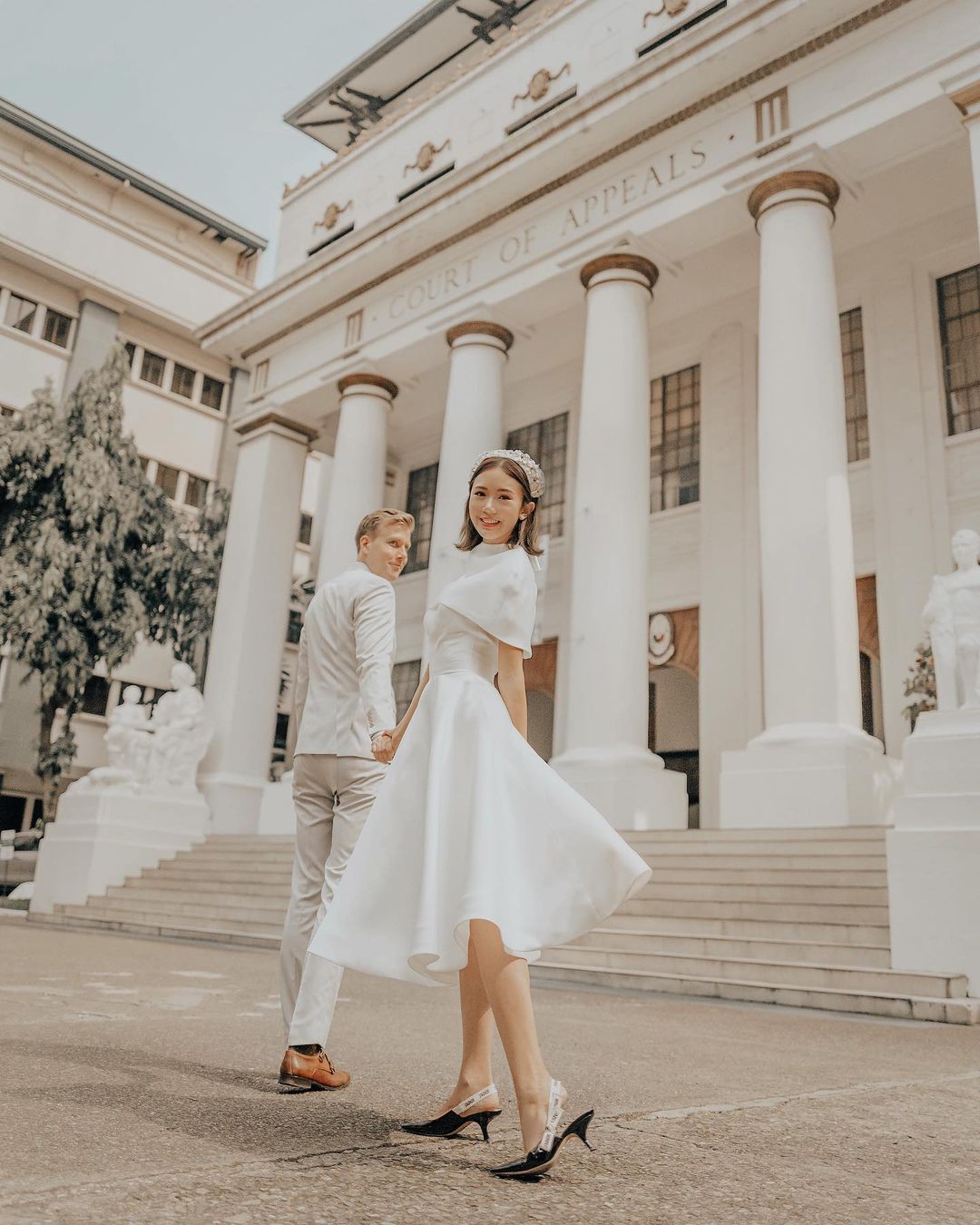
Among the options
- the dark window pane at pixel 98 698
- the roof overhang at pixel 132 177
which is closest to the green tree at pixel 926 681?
the dark window pane at pixel 98 698

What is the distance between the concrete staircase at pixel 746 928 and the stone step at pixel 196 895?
47 mm

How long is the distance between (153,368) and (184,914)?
23299 mm

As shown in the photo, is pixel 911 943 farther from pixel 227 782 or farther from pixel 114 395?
pixel 114 395

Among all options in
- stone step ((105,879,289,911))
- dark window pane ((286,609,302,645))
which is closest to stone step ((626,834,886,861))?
stone step ((105,879,289,911))

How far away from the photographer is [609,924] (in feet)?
30.3

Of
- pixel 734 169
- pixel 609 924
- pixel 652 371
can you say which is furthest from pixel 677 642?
pixel 609 924

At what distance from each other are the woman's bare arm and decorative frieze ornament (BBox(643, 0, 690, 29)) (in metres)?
17.2

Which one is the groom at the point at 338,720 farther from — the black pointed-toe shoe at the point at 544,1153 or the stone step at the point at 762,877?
the stone step at the point at 762,877

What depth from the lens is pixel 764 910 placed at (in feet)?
29.0

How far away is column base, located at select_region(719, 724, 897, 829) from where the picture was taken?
11.1 m

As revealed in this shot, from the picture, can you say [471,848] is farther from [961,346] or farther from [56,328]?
[56,328]

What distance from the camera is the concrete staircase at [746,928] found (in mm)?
6871

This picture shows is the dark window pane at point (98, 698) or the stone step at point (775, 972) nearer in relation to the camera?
the stone step at point (775, 972)

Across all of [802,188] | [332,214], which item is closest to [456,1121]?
[802,188]
